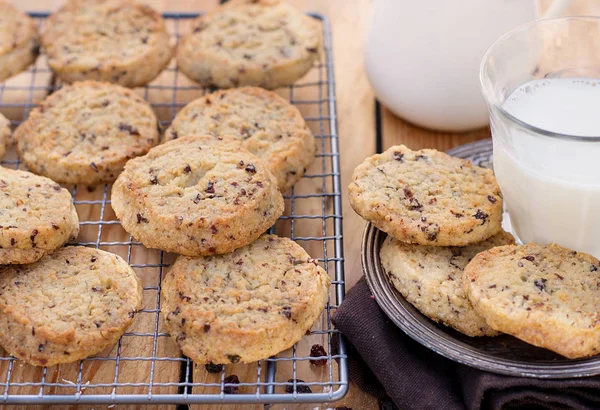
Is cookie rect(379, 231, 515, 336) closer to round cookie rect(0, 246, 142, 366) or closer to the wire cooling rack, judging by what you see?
the wire cooling rack

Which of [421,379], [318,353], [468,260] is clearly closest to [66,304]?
[318,353]

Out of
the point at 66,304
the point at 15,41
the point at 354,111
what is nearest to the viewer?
the point at 66,304

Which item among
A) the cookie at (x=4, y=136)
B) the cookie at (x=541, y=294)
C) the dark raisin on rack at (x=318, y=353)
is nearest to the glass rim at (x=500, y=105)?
the cookie at (x=541, y=294)

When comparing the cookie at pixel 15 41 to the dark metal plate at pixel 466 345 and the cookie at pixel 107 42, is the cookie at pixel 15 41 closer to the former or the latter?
the cookie at pixel 107 42

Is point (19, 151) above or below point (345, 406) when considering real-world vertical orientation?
above

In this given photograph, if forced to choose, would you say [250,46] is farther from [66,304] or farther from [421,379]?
[421,379]

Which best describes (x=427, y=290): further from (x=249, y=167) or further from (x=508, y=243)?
(x=249, y=167)

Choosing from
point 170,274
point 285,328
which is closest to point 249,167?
point 170,274
